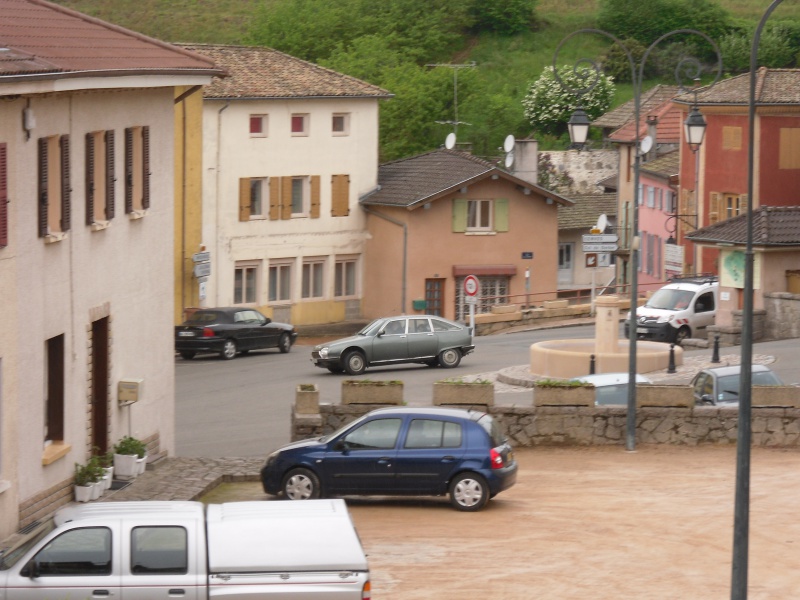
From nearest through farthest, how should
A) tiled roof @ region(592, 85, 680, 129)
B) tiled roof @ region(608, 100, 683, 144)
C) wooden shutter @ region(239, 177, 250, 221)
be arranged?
wooden shutter @ region(239, 177, 250, 221)
tiled roof @ region(608, 100, 683, 144)
tiled roof @ region(592, 85, 680, 129)

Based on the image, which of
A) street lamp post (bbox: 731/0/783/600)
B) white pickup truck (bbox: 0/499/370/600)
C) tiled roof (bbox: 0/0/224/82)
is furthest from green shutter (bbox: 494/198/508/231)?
white pickup truck (bbox: 0/499/370/600)

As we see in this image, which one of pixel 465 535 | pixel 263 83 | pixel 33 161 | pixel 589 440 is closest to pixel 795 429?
pixel 589 440

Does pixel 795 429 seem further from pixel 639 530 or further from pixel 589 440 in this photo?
pixel 639 530

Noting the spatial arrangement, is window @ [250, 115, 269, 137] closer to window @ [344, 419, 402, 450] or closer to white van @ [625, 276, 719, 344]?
white van @ [625, 276, 719, 344]

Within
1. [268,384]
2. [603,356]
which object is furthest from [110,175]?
[268,384]

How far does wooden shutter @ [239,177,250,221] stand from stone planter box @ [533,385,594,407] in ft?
103

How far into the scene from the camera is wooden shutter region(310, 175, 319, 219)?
57.3 m

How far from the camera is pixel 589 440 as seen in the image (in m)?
25.2

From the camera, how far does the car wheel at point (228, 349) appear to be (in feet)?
144

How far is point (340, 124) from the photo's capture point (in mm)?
58094

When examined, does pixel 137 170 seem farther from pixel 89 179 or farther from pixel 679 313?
pixel 679 313

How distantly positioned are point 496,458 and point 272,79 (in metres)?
37.8

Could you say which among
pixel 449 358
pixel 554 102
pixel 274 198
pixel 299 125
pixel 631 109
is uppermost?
pixel 554 102

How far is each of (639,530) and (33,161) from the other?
8.76 m
